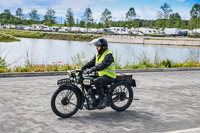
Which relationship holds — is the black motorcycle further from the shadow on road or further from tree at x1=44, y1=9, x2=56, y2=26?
tree at x1=44, y1=9, x2=56, y2=26

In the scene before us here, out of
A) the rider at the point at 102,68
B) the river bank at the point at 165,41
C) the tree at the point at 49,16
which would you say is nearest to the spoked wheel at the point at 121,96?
the rider at the point at 102,68

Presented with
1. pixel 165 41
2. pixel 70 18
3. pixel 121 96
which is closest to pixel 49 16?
pixel 70 18

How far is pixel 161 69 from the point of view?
16531mm

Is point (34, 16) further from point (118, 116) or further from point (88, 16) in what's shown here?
point (118, 116)

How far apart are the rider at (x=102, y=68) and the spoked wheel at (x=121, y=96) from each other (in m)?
0.35

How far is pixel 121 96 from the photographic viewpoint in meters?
7.20

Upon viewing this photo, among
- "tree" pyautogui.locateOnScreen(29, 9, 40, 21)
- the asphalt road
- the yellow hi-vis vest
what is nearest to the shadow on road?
the asphalt road

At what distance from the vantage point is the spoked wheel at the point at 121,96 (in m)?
7.08

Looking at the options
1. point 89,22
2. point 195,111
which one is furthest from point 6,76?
point 89,22

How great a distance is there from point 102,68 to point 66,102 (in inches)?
44.0

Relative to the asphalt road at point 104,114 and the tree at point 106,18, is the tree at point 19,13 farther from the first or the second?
the asphalt road at point 104,114

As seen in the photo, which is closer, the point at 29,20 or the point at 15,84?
the point at 15,84

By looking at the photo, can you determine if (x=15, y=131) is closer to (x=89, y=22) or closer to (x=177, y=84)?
(x=177, y=84)

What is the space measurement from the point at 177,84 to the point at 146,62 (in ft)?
20.0
